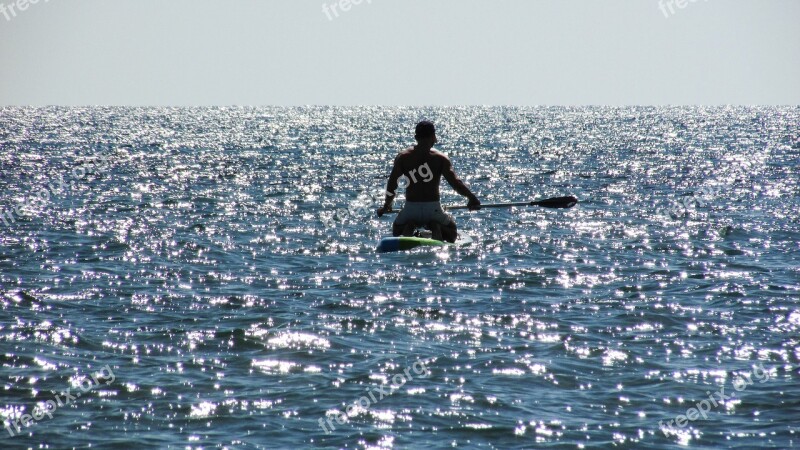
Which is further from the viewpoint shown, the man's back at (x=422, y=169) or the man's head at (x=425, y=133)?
the man's back at (x=422, y=169)

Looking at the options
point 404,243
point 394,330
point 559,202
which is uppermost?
point 559,202

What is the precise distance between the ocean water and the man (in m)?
0.58

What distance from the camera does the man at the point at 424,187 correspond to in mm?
15625

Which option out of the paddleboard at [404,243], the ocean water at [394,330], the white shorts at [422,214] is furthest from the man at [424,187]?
the ocean water at [394,330]

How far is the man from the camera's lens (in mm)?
15625

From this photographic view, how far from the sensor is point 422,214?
16.8m

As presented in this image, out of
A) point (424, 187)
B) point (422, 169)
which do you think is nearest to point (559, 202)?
point (424, 187)

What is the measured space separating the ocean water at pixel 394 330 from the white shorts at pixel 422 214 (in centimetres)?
67

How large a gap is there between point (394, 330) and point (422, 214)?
18.5 feet

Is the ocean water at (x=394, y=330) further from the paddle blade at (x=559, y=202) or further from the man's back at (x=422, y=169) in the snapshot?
the man's back at (x=422, y=169)

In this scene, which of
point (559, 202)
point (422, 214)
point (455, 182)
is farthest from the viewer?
point (559, 202)

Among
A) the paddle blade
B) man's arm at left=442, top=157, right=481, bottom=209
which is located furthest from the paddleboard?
the paddle blade

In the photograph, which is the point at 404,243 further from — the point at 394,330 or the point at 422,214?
the point at 394,330

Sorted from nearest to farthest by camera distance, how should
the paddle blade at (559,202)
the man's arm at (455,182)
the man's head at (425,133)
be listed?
the man's head at (425,133)
the man's arm at (455,182)
the paddle blade at (559,202)
